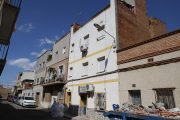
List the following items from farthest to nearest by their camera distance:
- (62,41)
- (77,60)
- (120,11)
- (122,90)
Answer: (62,41)
(77,60)
(120,11)
(122,90)

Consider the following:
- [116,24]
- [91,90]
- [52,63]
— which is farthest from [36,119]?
[52,63]

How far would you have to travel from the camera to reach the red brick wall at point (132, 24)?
457 inches

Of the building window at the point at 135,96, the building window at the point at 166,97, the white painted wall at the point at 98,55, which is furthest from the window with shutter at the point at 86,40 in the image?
the building window at the point at 166,97

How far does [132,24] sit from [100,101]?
8.36 metres

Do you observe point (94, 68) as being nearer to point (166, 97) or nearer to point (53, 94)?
point (166, 97)

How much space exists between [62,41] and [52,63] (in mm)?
4285

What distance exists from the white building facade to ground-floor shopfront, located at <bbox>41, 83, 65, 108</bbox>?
1.64m

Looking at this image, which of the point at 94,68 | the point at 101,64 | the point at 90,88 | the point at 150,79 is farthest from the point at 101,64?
the point at 150,79

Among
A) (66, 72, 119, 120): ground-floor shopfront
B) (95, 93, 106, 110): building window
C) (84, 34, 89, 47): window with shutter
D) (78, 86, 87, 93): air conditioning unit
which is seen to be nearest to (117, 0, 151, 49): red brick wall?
(66, 72, 119, 120): ground-floor shopfront

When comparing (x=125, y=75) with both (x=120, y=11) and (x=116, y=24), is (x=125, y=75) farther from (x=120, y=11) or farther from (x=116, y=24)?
(x=120, y=11)

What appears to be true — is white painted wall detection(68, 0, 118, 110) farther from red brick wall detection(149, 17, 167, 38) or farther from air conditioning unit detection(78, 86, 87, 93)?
red brick wall detection(149, 17, 167, 38)

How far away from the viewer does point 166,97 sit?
279 inches

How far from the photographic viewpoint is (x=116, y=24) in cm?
1123

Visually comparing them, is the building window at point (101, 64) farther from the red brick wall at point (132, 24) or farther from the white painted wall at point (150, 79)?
the white painted wall at point (150, 79)
